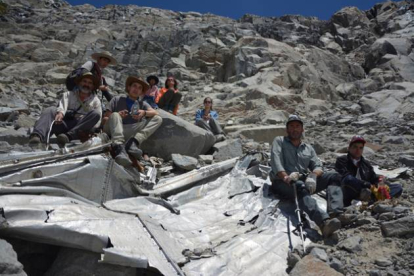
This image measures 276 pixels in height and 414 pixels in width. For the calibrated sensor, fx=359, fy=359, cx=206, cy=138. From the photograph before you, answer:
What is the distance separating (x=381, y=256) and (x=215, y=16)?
3654 cm

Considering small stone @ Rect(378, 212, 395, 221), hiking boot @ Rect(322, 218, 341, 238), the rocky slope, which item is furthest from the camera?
the rocky slope

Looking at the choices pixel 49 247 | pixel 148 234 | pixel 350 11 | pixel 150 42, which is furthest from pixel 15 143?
pixel 350 11

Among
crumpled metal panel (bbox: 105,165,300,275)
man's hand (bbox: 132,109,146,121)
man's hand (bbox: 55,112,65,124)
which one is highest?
man's hand (bbox: 132,109,146,121)

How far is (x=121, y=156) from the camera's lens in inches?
177

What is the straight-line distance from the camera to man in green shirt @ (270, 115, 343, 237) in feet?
13.4

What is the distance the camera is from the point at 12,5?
34.5m

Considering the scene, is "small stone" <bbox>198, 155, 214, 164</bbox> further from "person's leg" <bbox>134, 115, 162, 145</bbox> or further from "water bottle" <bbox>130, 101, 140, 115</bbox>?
"water bottle" <bbox>130, 101, 140, 115</bbox>

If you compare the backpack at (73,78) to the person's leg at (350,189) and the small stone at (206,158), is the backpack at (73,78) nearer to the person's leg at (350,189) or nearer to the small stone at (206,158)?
the small stone at (206,158)

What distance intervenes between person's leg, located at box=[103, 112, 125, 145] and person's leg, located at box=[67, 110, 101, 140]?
0.26m

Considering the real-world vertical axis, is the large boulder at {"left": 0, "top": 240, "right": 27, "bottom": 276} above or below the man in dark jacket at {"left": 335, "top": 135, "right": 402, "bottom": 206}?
below

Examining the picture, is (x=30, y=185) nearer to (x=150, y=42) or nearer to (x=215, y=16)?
(x=150, y=42)

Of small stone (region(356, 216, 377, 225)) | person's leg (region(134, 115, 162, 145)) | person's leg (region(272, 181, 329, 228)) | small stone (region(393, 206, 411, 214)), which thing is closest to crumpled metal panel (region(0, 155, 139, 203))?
person's leg (region(134, 115, 162, 145))

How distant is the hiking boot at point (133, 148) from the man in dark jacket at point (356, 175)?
2.73 metres

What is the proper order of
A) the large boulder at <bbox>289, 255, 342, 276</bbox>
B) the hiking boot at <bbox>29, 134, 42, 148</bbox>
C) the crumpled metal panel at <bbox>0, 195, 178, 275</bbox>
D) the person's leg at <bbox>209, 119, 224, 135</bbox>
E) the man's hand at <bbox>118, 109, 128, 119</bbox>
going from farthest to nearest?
1. the person's leg at <bbox>209, 119, 224, 135</bbox>
2. the man's hand at <bbox>118, 109, 128, 119</bbox>
3. the hiking boot at <bbox>29, 134, 42, 148</bbox>
4. the large boulder at <bbox>289, 255, 342, 276</bbox>
5. the crumpled metal panel at <bbox>0, 195, 178, 275</bbox>
